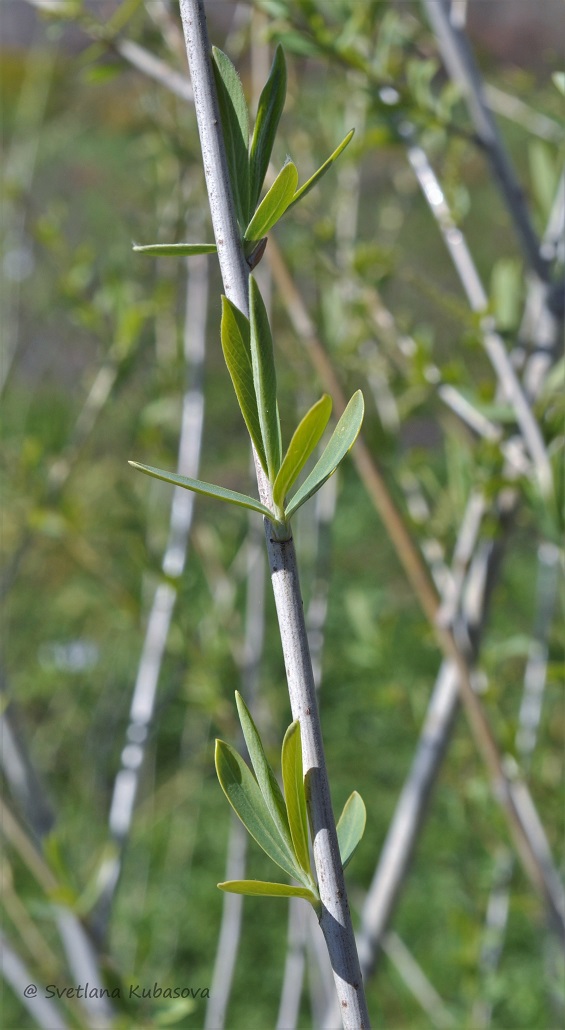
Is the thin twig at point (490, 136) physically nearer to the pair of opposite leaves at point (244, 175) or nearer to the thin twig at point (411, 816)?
the thin twig at point (411, 816)

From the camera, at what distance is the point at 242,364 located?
20 centimetres

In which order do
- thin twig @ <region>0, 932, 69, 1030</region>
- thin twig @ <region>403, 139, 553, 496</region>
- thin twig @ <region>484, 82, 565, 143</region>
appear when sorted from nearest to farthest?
thin twig @ <region>403, 139, 553, 496</region>
thin twig @ <region>0, 932, 69, 1030</region>
thin twig @ <region>484, 82, 565, 143</region>

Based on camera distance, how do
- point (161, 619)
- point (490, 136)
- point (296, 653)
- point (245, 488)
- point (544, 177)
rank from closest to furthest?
1. point (296, 653)
2. point (490, 136)
3. point (544, 177)
4. point (161, 619)
5. point (245, 488)

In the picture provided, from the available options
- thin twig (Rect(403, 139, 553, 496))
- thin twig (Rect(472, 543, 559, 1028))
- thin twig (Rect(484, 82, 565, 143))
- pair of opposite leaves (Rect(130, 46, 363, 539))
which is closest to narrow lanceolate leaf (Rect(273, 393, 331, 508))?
pair of opposite leaves (Rect(130, 46, 363, 539))

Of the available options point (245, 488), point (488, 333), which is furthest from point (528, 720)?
point (245, 488)

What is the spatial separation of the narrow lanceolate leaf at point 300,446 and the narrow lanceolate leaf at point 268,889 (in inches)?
3.2

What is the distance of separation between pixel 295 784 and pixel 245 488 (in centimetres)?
134

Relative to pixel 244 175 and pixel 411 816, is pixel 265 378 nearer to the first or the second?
pixel 244 175

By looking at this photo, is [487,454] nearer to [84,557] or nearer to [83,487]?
[84,557]

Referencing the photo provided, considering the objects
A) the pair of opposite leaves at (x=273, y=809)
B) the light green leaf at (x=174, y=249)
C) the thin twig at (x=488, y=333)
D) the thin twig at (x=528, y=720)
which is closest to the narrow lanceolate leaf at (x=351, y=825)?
the pair of opposite leaves at (x=273, y=809)

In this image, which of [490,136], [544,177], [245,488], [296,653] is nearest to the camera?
[296,653]

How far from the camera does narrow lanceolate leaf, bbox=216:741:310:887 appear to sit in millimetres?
210

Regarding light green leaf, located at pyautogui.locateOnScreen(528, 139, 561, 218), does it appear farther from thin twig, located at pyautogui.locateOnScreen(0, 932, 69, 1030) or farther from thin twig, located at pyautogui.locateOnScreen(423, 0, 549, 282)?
thin twig, located at pyautogui.locateOnScreen(0, 932, 69, 1030)

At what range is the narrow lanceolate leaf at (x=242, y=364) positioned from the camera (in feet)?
0.62
